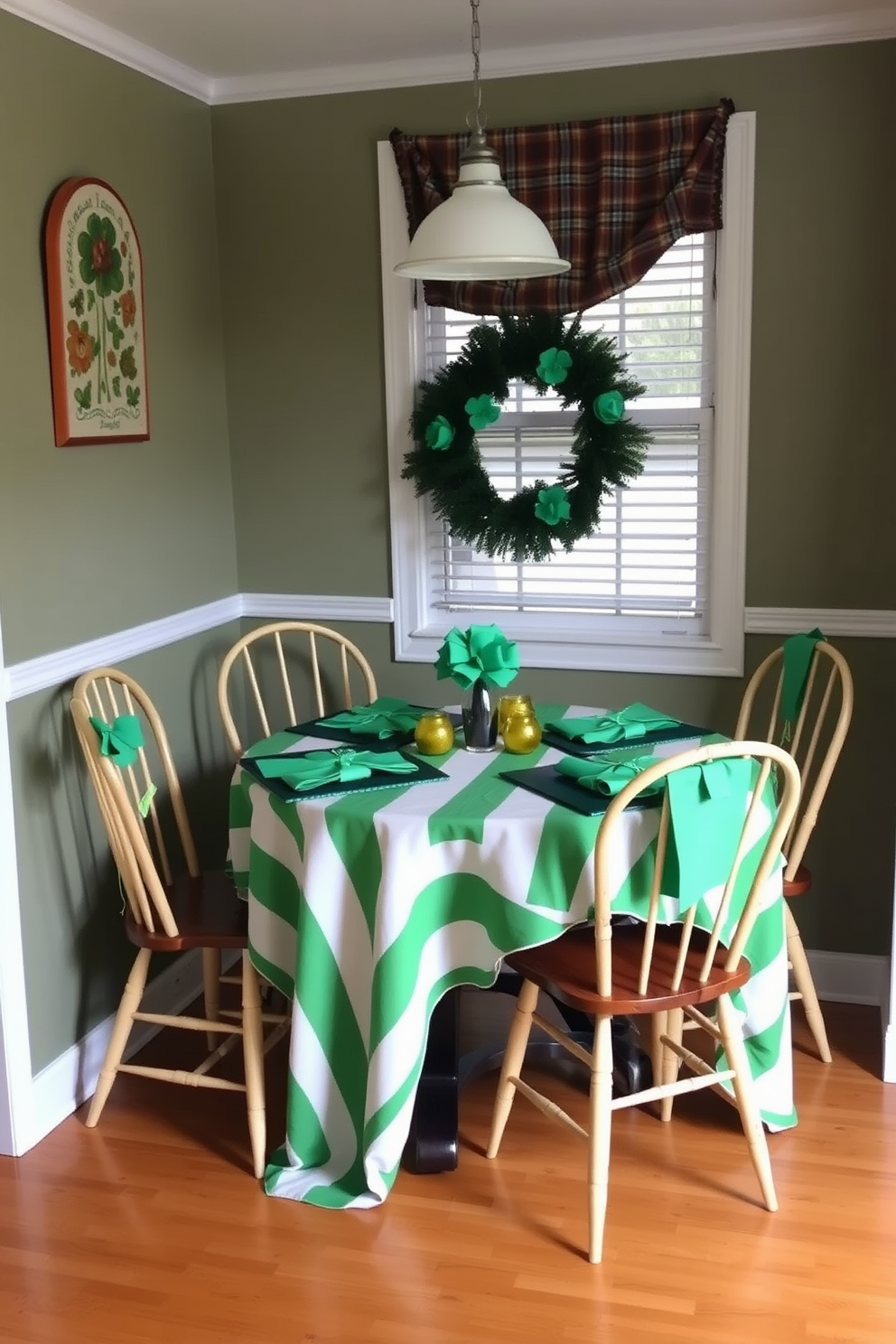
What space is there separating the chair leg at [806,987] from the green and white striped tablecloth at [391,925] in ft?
1.19

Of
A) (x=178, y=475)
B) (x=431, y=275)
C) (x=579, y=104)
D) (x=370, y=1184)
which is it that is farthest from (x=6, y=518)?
(x=579, y=104)

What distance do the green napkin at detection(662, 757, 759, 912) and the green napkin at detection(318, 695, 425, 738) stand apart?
83cm

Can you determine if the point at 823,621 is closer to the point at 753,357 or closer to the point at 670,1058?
the point at 753,357

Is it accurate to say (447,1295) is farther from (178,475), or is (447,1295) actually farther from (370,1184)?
(178,475)

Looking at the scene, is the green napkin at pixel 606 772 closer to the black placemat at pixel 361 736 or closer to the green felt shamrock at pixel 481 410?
the black placemat at pixel 361 736

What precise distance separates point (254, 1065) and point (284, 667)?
116cm

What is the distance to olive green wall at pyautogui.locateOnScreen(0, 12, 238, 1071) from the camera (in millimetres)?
2676

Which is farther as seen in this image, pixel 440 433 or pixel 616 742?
pixel 440 433

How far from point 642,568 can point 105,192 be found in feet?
5.27

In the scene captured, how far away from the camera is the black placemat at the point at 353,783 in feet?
8.22

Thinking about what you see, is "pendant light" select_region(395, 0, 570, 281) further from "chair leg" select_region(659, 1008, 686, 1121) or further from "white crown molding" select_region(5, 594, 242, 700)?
"chair leg" select_region(659, 1008, 686, 1121)

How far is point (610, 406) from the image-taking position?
10.4ft

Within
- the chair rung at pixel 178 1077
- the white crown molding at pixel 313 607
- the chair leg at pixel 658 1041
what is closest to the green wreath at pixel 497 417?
the white crown molding at pixel 313 607

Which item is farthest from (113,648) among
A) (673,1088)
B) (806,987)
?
(806,987)
